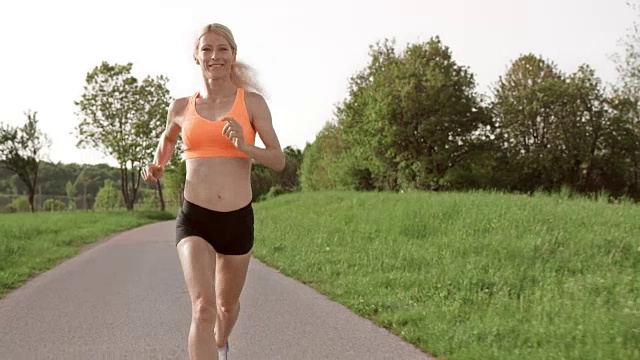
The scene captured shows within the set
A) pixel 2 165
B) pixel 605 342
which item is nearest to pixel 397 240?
pixel 605 342

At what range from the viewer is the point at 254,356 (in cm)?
512

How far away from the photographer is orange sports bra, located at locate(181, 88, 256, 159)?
3.19 m

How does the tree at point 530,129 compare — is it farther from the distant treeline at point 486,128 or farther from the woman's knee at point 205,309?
the woman's knee at point 205,309

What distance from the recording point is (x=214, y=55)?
3291 mm

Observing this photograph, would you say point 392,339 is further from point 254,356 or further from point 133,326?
point 133,326

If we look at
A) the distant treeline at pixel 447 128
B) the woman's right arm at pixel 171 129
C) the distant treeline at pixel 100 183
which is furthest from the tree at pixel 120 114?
the woman's right arm at pixel 171 129

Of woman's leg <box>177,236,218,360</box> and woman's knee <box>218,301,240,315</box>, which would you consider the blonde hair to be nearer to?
woman's leg <box>177,236,218,360</box>

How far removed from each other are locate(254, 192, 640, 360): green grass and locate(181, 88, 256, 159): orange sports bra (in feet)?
8.77

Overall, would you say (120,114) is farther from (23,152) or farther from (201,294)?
(201,294)

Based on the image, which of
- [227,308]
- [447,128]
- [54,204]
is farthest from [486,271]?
[54,204]

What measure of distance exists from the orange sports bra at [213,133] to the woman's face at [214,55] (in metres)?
0.16

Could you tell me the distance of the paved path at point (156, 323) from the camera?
17.4ft

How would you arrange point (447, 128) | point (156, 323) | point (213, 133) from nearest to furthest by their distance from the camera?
point (213, 133) → point (156, 323) → point (447, 128)

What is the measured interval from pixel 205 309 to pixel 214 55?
4.12 feet
